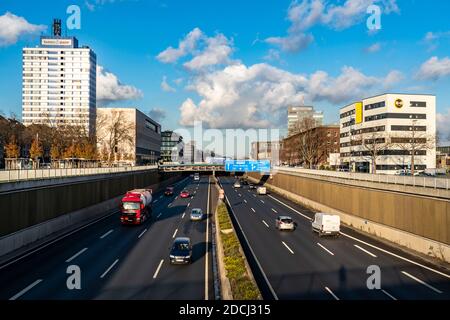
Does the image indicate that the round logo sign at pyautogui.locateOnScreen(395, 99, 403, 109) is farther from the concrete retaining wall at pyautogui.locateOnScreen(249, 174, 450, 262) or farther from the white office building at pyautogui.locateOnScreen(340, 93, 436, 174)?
the concrete retaining wall at pyautogui.locateOnScreen(249, 174, 450, 262)

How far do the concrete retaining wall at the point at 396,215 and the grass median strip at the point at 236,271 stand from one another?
14.3 m

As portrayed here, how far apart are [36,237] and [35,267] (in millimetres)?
8078

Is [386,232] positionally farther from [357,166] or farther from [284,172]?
[357,166]

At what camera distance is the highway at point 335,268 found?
20156 millimetres

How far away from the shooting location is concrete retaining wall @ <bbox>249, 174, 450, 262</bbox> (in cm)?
2689

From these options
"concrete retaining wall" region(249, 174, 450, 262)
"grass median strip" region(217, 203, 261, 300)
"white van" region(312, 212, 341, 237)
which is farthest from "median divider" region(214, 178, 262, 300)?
"concrete retaining wall" region(249, 174, 450, 262)

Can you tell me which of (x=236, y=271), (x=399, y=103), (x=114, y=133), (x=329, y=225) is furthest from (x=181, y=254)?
(x=114, y=133)

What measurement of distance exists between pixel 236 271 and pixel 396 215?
62.9ft

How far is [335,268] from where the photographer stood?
82.9ft

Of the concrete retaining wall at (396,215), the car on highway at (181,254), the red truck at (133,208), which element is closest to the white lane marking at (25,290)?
the car on highway at (181,254)

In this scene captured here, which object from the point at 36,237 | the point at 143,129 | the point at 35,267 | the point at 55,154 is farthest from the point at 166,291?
the point at 143,129

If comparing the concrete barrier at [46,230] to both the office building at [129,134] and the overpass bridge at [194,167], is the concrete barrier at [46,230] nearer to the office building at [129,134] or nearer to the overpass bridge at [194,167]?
the overpass bridge at [194,167]

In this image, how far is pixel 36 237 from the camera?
31531 mm
